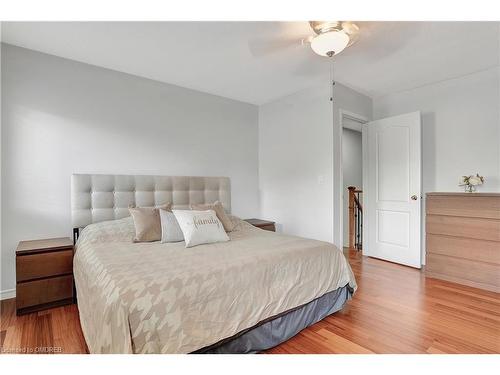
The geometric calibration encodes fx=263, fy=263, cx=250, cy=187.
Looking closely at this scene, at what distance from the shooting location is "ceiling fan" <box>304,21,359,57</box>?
195 centimetres

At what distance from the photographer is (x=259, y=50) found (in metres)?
2.48

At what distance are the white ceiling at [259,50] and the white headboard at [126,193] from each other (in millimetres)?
1229

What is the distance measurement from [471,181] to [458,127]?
0.72m

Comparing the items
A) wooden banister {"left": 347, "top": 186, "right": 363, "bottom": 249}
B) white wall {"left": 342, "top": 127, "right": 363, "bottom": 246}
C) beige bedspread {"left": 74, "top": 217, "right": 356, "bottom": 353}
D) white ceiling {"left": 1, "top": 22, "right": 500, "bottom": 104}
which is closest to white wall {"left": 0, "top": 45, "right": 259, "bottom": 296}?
white ceiling {"left": 1, "top": 22, "right": 500, "bottom": 104}

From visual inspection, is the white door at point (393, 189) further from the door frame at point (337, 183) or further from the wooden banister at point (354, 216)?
the door frame at point (337, 183)

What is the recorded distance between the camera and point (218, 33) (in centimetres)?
221

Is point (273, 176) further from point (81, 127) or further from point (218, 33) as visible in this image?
point (81, 127)

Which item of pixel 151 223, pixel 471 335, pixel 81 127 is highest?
pixel 81 127

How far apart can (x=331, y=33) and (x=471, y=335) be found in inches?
93.0

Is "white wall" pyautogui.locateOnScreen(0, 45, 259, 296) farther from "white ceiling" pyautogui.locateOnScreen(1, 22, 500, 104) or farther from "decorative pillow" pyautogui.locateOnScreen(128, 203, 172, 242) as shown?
"decorative pillow" pyautogui.locateOnScreen(128, 203, 172, 242)

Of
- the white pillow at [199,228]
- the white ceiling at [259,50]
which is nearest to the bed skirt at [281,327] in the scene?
the white pillow at [199,228]

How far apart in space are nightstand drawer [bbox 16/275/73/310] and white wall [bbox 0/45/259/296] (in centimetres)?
46

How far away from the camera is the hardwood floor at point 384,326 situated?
1.71 m
